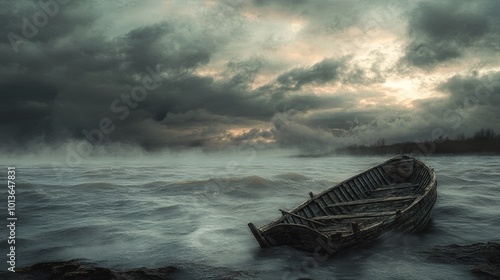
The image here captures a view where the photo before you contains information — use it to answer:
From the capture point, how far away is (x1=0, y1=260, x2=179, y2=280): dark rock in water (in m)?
9.71

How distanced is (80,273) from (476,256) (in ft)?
40.5

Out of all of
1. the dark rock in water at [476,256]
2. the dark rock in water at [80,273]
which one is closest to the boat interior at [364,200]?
the dark rock in water at [476,256]

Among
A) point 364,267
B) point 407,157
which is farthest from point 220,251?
point 407,157

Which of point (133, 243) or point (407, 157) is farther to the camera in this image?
point (407, 157)

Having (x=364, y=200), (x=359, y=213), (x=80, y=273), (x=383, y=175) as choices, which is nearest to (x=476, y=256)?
(x=359, y=213)

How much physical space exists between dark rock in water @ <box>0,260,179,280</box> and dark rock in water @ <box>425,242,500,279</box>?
8677 millimetres

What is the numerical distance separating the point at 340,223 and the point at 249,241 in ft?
13.3

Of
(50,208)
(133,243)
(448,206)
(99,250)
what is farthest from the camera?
(50,208)

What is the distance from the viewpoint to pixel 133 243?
1400 cm

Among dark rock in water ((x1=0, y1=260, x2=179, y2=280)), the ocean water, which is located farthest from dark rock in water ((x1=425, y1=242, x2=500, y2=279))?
dark rock in water ((x1=0, y1=260, x2=179, y2=280))

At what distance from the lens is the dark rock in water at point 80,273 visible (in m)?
9.71

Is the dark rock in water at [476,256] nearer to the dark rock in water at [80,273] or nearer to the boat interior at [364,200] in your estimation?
the boat interior at [364,200]

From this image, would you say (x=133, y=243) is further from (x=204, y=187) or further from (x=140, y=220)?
(x=204, y=187)

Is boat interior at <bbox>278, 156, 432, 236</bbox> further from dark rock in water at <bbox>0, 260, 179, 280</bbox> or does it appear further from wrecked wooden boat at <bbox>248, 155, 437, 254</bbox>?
dark rock in water at <bbox>0, 260, 179, 280</bbox>
